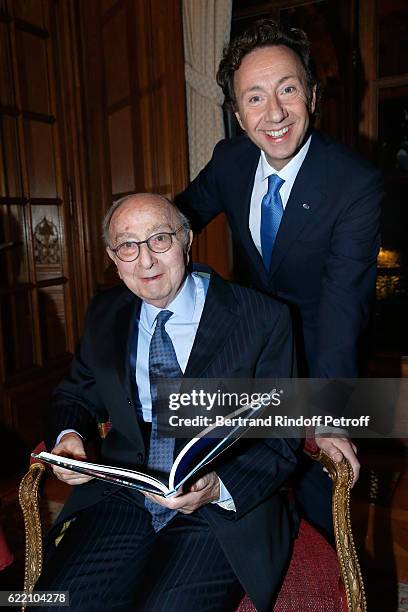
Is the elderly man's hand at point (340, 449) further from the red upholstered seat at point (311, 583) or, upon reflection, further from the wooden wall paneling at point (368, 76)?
the wooden wall paneling at point (368, 76)

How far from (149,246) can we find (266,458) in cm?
59

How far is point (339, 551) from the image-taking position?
1198 mm

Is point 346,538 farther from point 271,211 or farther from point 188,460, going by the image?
point 271,211

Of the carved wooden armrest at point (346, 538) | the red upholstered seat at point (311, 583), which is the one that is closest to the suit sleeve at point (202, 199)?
the carved wooden armrest at point (346, 538)

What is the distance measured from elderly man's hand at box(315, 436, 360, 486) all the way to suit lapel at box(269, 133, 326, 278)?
564 mm

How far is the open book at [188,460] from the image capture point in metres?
0.92

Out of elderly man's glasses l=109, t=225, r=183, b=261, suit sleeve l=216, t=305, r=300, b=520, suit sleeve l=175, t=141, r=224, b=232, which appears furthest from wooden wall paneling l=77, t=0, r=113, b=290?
suit sleeve l=216, t=305, r=300, b=520

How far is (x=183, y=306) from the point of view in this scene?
142cm

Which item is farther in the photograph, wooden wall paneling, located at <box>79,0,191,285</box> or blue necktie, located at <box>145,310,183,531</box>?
wooden wall paneling, located at <box>79,0,191,285</box>

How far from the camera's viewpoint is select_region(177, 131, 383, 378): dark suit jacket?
4.86 ft

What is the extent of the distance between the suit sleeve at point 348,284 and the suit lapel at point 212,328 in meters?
0.28

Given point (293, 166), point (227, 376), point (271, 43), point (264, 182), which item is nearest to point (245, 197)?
point (264, 182)

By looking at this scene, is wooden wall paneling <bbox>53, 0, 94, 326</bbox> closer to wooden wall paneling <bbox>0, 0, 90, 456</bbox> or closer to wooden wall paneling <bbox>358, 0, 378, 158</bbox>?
wooden wall paneling <bbox>0, 0, 90, 456</bbox>

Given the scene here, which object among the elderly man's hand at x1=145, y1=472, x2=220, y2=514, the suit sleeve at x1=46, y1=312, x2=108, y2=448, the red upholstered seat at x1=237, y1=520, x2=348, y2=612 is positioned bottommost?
the red upholstered seat at x1=237, y1=520, x2=348, y2=612
